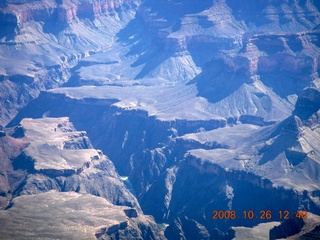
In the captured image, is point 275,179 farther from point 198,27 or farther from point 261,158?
point 198,27

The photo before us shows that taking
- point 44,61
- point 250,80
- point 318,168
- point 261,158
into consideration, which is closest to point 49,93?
point 44,61

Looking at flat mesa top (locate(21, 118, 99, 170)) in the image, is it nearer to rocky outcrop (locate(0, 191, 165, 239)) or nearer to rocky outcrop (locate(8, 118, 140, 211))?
rocky outcrop (locate(8, 118, 140, 211))

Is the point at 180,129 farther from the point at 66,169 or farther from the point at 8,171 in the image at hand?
the point at 8,171

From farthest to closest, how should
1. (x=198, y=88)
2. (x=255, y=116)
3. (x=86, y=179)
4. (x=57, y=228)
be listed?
(x=198, y=88), (x=255, y=116), (x=86, y=179), (x=57, y=228)

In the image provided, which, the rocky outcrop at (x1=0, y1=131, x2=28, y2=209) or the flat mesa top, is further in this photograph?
the flat mesa top

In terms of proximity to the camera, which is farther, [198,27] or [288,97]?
[198,27]
